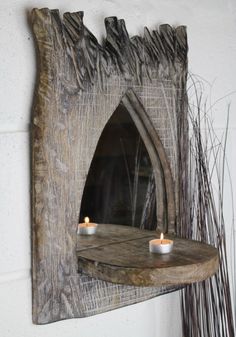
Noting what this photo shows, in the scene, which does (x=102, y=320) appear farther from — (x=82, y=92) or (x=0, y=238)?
(x=82, y=92)

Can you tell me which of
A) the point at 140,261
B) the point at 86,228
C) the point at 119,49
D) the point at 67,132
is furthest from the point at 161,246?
the point at 119,49

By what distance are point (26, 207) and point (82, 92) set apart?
304 mm

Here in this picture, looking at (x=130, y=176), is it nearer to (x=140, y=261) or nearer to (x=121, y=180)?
(x=121, y=180)

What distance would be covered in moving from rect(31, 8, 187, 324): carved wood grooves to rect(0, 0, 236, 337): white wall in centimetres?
3

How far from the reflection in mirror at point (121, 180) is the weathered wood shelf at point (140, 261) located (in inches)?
2.9

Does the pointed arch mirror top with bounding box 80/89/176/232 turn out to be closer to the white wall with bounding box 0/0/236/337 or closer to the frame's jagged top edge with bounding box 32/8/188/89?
the frame's jagged top edge with bounding box 32/8/188/89

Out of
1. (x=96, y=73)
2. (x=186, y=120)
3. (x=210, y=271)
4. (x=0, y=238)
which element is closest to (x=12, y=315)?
(x=0, y=238)

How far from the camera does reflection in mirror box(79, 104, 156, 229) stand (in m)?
1.40

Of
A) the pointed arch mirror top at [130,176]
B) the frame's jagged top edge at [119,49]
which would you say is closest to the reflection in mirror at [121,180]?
the pointed arch mirror top at [130,176]

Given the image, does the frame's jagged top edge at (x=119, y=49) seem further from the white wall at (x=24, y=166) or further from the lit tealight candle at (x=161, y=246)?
the lit tealight candle at (x=161, y=246)

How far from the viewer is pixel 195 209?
1606mm

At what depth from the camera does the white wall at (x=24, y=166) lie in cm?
122

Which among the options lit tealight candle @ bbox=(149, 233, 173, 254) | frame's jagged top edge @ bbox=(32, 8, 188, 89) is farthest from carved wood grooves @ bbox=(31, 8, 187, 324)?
lit tealight candle @ bbox=(149, 233, 173, 254)

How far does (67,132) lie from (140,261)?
1.14 feet
